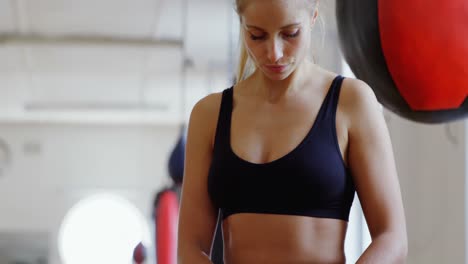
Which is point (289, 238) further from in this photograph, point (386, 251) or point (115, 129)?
point (115, 129)

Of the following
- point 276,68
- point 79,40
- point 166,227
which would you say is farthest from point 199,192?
point 79,40

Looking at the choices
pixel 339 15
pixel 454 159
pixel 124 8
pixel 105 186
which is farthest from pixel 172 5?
pixel 105 186

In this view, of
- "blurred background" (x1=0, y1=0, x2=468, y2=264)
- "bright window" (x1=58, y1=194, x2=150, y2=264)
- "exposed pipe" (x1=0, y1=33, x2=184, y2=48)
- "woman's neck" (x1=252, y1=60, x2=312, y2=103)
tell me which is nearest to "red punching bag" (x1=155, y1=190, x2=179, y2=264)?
"blurred background" (x1=0, y1=0, x2=468, y2=264)

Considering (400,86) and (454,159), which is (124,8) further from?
(400,86)

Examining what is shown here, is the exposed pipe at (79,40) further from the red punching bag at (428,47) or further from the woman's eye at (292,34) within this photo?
the woman's eye at (292,34)

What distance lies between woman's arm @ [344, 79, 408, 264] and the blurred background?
0.20 meters

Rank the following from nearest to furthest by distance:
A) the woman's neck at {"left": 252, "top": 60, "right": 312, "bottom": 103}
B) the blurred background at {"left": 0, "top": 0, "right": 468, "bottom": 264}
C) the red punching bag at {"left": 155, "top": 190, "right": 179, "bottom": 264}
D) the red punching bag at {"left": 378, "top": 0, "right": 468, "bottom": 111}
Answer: the woman's neck at {"left": 252, "top": 60, "right": 312, "bottom": 103} < the red punching bag at {"left": 378, "top": 0, "right": 468, "bottom": 111} < the blurred background at {"left": 0, "top": 0, "right": 468, "bottom": 264} < the red punching bag at {"left": 155, "top": 190, "right": 179, "bottom": 264}

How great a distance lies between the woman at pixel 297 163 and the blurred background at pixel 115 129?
0.16 m

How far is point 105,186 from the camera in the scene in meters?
11.8

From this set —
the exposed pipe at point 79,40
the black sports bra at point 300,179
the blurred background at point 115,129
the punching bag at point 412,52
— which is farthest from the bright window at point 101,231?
the black sports bra at point 300,179

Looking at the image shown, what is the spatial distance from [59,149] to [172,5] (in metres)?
5.87

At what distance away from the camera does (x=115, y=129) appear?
11.9 metres

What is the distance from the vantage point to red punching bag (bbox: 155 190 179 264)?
165 inches

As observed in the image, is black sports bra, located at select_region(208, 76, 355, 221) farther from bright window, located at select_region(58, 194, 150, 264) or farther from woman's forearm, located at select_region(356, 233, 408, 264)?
bright window, located at select_region(58, 194, 150, 264)
